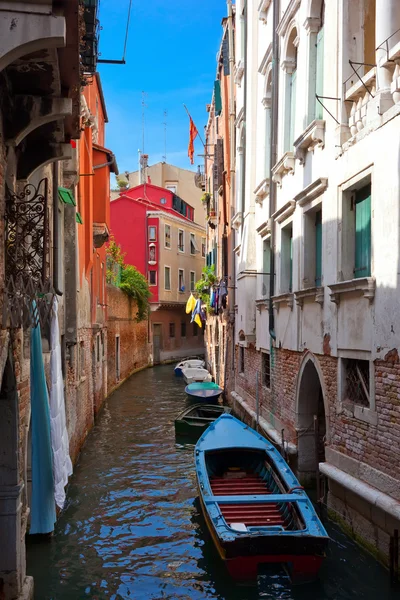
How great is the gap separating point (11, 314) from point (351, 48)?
19.0 ft

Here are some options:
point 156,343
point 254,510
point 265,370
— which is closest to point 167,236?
→ point 156,343

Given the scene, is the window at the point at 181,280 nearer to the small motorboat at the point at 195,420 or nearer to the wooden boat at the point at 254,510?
the small motorboat at the point at 195,420

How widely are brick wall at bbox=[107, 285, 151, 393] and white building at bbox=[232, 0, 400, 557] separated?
11284 mm

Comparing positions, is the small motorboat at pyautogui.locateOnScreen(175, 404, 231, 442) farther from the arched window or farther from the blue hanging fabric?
the blue hanging fabric

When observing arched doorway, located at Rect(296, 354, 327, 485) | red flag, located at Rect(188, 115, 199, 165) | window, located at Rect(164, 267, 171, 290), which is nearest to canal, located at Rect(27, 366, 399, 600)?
arched doorway, located at Rect(296, 354, 327, 485)

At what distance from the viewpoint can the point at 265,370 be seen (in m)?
13.5

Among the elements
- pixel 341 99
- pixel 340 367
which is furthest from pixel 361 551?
pixel 341 99

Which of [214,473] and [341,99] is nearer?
[341,99]

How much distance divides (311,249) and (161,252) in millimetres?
27541

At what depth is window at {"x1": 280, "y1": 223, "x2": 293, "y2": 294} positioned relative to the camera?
11586 mm

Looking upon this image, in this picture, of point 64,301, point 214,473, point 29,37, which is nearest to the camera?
point 29,37

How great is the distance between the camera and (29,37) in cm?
393

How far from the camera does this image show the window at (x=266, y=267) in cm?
1359

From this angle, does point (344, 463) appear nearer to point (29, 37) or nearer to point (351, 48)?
point (351, 48)
